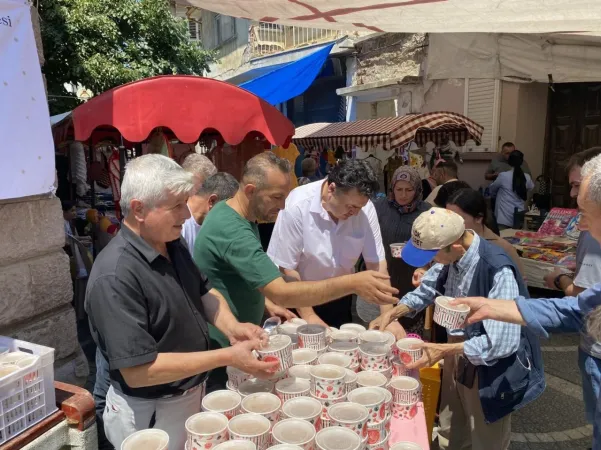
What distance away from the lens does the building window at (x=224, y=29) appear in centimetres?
1664

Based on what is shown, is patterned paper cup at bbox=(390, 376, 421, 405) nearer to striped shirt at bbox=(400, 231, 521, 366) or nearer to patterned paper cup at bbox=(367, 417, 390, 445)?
patterned paper cup at bbox=(367, 417, 390, 445)

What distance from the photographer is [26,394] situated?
63.7 inches

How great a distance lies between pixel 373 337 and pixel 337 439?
825mm

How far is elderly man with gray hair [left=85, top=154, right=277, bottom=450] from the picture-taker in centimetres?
148

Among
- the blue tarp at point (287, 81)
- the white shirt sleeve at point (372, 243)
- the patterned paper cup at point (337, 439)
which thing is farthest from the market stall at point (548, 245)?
the blue tarp at point (287, 81)

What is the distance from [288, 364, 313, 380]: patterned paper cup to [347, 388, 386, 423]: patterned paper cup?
0.19m

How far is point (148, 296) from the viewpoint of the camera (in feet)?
5.16

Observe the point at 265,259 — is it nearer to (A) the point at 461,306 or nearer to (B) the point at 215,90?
(A) the point at 461,306

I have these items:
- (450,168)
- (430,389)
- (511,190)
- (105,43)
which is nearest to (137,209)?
(430,389)

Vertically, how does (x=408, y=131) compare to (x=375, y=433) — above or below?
above

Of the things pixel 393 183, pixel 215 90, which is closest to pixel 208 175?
pixel 215 90

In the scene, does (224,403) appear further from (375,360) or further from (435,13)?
(435,13)

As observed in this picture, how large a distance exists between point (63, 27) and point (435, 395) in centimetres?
1009

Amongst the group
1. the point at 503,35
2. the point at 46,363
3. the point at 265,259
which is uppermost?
the point at 503,35
